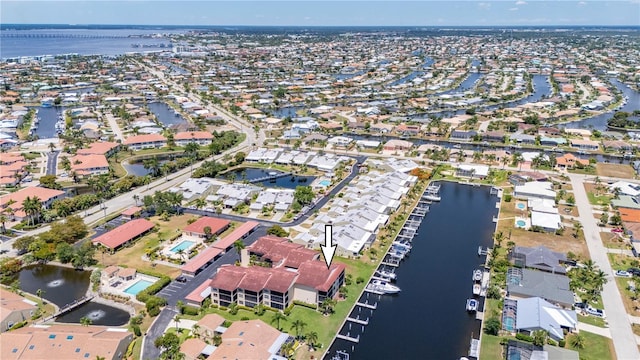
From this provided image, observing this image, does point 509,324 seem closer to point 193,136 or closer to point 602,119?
point 193,136

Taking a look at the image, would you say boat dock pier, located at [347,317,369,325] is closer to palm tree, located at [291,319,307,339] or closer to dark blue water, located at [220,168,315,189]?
palm tree, located at [291,319,307,339]

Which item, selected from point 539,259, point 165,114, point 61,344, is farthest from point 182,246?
point 165,114

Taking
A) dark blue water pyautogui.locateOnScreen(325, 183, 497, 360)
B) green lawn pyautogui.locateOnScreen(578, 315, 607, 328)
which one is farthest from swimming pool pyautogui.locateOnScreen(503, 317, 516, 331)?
green lawn pyautogui.locateOnScreen(578, 315, 607, 328)

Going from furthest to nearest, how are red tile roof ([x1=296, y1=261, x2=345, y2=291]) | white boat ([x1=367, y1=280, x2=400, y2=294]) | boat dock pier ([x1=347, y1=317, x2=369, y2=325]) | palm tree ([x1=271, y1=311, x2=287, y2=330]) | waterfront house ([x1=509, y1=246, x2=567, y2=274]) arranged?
waterfront house ([x1=509, y1=246, x2=567, y2=274])
white boat ([x1=367, y1=280, x2=400, y2=294])
red tile roof ([x1=296, y1=261, x2=345, y2=291])
boat dock pier ([x1=347, y1=317, x2=369, y2=325])
palm tree ([x1=271, y1=311, x2=287, y2=330])

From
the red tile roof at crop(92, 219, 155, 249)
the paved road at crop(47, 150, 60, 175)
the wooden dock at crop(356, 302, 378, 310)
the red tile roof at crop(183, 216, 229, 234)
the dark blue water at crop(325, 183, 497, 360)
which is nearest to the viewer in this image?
the dark blue water at crop(325, 183, 497, 360)

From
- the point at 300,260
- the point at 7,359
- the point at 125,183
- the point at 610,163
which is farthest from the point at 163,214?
the point at 610,163
